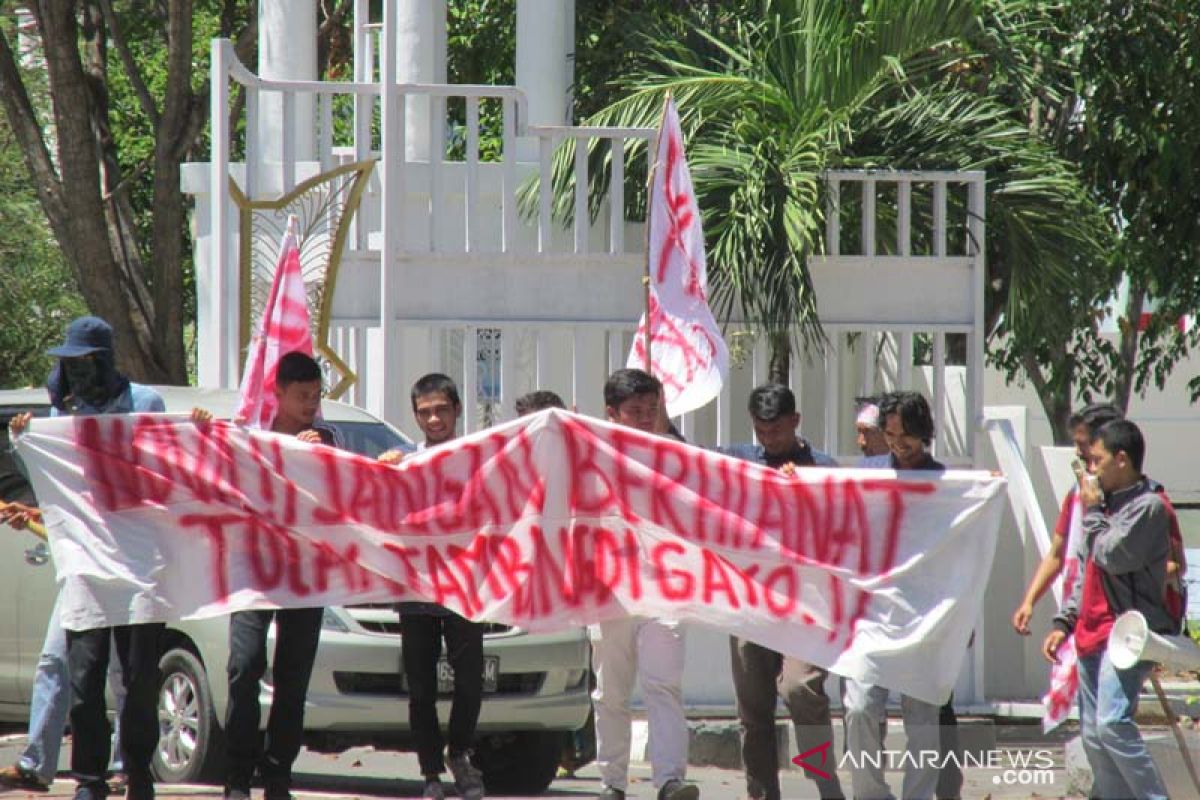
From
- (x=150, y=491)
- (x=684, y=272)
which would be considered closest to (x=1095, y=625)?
(x=684, y=272)

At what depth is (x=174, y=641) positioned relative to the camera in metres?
9.66

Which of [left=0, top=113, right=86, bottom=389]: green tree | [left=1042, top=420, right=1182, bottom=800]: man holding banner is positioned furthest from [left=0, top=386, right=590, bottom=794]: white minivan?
[left=0, top=113, right=86, bottom=389]: green tree

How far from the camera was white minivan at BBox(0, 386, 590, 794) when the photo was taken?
30.7ft

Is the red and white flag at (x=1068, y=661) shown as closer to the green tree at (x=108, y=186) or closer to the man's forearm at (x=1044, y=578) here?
the man's forearm at (x=1044, y=578)

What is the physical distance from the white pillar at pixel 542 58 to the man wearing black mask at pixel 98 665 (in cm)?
613

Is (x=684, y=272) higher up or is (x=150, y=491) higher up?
(x=684, y=272)

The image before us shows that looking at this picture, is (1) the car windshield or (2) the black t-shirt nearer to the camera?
(2) the black t-shirt

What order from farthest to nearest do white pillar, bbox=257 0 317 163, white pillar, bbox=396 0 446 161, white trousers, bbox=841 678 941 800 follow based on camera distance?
white pillar, bbox=257 0 317 163, white pillar, bbox=396 0 446 161, white trousers, bbox=841 678 941 800

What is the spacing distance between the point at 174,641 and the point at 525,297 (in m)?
3.18

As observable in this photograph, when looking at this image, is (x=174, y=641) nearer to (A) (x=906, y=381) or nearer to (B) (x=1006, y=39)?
(A) (x=906, y=381)

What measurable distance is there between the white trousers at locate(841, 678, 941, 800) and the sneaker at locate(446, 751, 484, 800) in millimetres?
1470

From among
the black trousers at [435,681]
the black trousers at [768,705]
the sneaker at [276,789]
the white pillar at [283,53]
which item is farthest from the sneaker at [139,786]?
the white pillar at [283,53]

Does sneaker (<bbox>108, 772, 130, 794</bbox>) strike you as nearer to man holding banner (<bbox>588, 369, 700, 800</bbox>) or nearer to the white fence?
man holding banner (<bbox>588, 369, 700, 800</bbox>)

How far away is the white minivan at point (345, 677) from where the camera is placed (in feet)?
30.7
